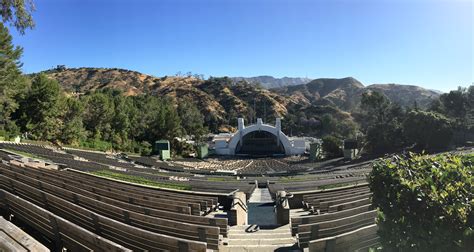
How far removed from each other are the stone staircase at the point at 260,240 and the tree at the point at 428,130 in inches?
1913

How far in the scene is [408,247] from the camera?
3.77 metres

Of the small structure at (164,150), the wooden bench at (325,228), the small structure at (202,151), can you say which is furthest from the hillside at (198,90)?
the wooden bench at (325,228)

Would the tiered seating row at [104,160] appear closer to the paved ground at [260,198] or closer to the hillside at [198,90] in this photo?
the paved ground at [260,198]

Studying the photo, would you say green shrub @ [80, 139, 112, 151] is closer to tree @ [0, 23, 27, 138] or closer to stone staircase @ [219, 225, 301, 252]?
tree @ [0, 23, 27, 138]

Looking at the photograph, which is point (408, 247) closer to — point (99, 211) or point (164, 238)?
point (164, 238)

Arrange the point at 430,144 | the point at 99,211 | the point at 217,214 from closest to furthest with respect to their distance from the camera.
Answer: the point at 99,211
the point at 217,214
the point at 430,144

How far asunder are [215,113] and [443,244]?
423ft

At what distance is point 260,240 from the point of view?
6.54m

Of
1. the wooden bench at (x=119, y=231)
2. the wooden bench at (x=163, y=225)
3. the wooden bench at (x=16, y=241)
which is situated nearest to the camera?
the wooden bench at (x=16, y=241)

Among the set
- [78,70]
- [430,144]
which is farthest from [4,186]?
[78,70]

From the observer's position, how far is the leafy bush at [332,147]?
57.8 meters

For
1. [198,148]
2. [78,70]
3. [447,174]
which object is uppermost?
[78,70]

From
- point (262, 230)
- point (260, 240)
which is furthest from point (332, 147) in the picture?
point (260, 240)

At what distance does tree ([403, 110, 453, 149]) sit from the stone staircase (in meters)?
48.6
